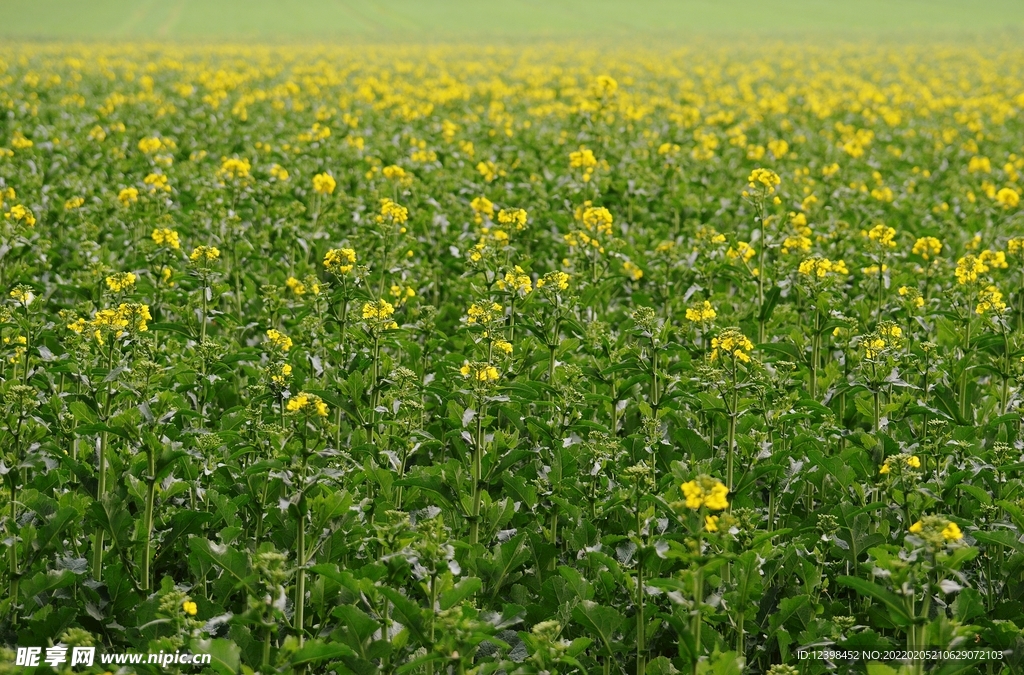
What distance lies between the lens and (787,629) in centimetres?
395

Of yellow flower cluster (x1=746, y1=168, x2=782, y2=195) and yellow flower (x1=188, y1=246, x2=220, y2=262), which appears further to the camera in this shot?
yellow flower cluster (x1=746, y1=168, x2=782, y2=195)

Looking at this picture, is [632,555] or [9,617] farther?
[632,555]

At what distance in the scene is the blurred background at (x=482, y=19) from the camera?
57.9 m

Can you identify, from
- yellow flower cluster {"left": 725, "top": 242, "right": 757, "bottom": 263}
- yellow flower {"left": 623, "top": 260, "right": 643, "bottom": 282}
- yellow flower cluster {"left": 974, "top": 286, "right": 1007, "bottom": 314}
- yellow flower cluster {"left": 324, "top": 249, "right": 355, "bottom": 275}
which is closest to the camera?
yellow flower cluster {"left": 974, "top": 286, "right": 1007, "bottom": 314}

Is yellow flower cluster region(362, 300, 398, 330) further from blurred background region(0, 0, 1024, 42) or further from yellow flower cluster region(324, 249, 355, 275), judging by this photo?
blurred background region(0, 0, 1024, 42)

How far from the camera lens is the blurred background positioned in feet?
190

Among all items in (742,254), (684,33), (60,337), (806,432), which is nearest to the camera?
(806,432)

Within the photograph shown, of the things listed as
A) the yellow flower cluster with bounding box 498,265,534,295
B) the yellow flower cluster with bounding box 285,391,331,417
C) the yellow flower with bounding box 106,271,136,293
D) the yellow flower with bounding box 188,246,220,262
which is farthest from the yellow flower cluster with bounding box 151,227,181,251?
the yellow flower cluster with bounding box 285,391,331,417

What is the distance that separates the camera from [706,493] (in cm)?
326

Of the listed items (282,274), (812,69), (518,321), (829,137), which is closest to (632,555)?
(518,321)

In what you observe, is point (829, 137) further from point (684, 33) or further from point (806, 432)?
point (684, 33)

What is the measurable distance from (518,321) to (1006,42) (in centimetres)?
4922

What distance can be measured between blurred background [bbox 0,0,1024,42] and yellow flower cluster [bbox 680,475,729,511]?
51.0 metres

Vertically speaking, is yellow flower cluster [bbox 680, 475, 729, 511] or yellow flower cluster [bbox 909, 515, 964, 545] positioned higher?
yellow flower cluster [bbox 680, 475, 729, 511]
